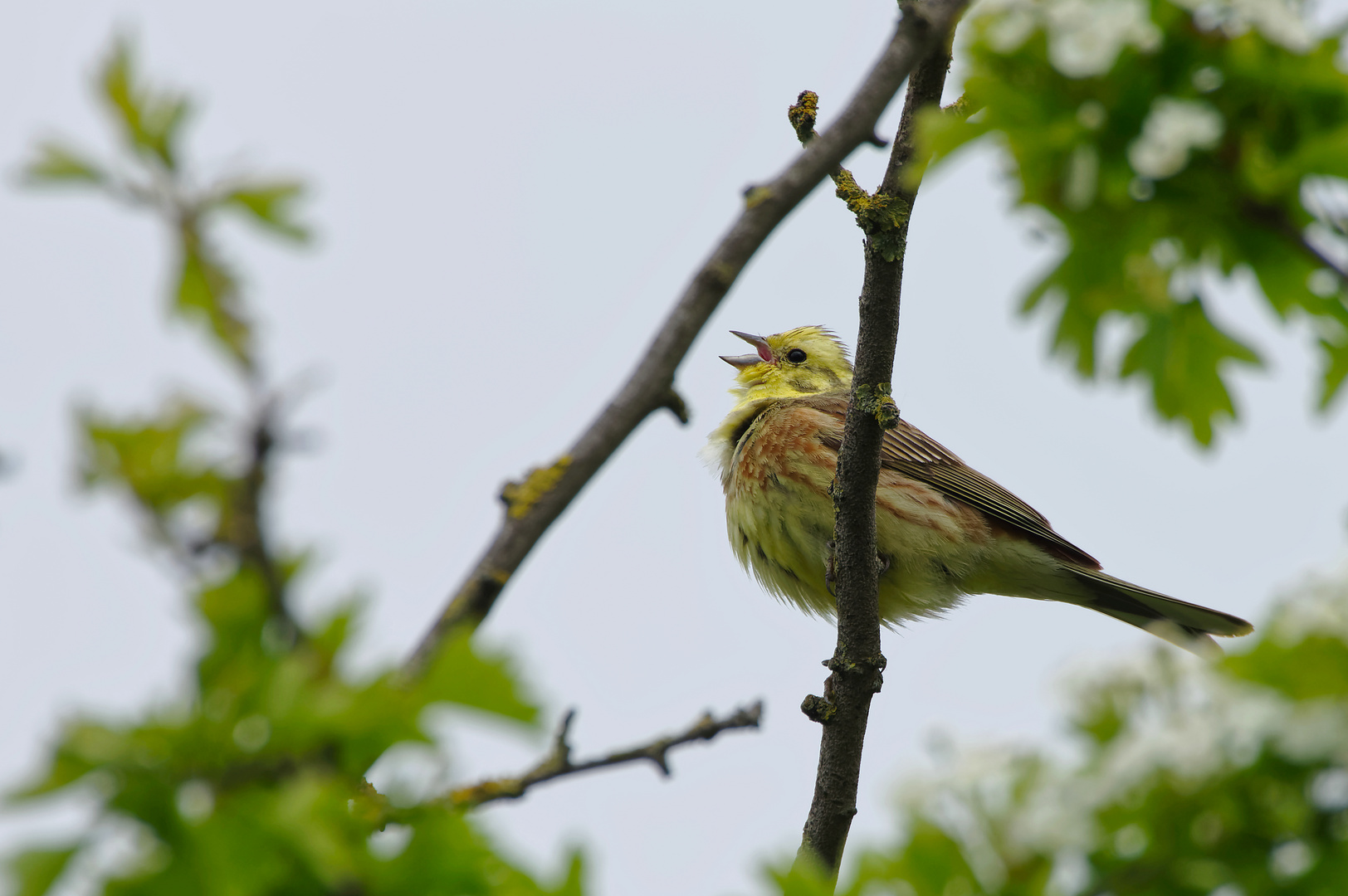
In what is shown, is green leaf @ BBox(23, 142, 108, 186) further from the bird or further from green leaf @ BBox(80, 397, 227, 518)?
the bird

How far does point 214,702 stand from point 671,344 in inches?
34.5

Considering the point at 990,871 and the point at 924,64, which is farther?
the point at 924,64

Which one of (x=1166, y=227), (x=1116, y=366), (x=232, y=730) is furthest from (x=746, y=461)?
(x=232, y=730)

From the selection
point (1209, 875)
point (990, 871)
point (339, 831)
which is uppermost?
point (1209, 875)

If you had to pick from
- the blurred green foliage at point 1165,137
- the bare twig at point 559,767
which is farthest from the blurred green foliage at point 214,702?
the blurred green foliage at point 1165,137

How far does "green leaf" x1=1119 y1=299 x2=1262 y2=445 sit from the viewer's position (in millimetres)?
2680

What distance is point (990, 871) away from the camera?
2271mm

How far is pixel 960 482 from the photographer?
793 cm

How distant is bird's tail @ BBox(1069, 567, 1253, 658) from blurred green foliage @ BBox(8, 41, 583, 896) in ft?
19.6

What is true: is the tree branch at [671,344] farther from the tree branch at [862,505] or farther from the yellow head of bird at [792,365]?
the yellow head of bird at [792,365]

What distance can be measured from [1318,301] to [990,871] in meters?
1.28

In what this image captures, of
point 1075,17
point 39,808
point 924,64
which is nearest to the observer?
point 39,808

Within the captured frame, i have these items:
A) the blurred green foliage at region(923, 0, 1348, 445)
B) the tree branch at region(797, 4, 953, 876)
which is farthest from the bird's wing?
the blurred green foliage at region(923, 0, 1348, 445)

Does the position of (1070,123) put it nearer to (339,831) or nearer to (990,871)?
(990,871)
